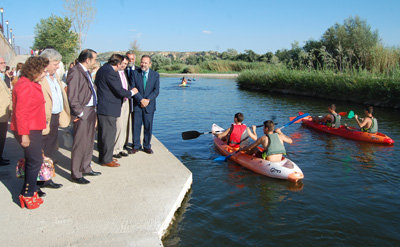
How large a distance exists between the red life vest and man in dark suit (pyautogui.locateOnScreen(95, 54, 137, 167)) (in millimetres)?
A: 3491

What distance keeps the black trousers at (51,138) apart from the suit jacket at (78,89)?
11.2 inches

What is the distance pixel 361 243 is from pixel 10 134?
299 inches

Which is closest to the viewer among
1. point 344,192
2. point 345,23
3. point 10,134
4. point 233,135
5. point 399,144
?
point 344,192

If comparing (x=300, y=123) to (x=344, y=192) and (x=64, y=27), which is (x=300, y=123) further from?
(x=64, y=27)

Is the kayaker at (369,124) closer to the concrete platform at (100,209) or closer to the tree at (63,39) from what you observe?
the concrete platform at (100,209)

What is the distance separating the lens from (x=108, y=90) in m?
5.32

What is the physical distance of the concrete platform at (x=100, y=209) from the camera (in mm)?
3314

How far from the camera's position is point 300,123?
13961 mm

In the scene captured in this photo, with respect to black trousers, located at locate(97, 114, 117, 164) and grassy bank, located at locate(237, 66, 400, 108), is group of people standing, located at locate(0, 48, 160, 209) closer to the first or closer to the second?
black trousers, located at locate(97, 114, 117, 164)

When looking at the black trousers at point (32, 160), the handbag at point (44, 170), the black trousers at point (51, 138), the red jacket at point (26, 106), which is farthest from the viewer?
the black trousers at point (51, 138)

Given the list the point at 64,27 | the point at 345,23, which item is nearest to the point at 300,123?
the point at 345,23

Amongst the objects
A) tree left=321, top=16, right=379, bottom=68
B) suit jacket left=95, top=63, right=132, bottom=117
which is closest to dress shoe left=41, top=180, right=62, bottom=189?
suit jacket left=95, top=63, right=132, bottom=117

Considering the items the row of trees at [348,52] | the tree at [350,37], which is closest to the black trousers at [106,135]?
the row of trees at [348,52]

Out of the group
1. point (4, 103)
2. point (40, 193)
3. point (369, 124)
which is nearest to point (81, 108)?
point (40, 193)
